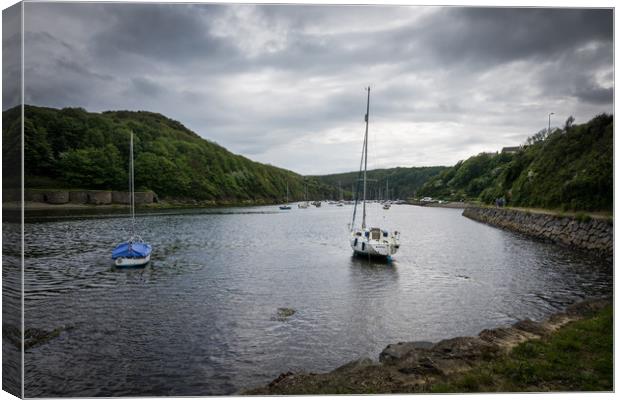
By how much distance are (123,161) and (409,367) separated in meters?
83.6

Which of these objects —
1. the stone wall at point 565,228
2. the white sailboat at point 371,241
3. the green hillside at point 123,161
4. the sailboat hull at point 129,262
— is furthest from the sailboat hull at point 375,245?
the green hillside at point 123,161

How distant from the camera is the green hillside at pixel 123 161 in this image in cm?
6172

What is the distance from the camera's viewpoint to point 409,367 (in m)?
7.15

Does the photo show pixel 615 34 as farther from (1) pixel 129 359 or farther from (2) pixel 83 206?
(2) pixel 83 206

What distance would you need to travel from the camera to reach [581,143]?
108 ft

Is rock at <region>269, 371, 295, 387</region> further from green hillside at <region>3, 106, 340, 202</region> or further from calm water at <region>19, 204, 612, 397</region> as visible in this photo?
green hillside at <region>3, 106, 340, 202</region>

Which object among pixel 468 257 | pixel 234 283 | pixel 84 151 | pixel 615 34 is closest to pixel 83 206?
pixel 84 151

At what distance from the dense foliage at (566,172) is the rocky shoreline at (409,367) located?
4574mm

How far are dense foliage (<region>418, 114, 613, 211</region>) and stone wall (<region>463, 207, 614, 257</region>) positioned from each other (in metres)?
1.16

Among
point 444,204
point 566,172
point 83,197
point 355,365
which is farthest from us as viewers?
point 444,204

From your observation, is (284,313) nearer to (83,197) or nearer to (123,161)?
(83,197)

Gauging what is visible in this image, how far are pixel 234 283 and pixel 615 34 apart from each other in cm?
1520

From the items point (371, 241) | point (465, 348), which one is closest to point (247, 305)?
point (465, 348)

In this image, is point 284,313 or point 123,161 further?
point 123,161
